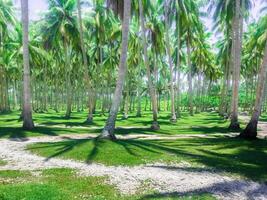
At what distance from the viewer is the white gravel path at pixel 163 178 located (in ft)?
35.0

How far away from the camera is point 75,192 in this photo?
10273mm

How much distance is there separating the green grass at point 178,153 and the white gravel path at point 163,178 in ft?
2.16

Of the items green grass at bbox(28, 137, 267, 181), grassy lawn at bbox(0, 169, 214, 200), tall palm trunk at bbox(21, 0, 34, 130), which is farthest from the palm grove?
grassy lawn at bbox(0, 169, 214, 200)

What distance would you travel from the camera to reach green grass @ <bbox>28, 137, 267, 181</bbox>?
13.6 meters

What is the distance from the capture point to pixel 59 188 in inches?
414

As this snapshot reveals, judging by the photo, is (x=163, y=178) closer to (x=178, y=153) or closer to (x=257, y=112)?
(x=178, y=153)

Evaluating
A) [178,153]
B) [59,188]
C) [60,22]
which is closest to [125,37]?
[178,153]

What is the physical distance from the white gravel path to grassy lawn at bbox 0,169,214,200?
1.32ft

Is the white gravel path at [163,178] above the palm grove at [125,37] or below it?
below

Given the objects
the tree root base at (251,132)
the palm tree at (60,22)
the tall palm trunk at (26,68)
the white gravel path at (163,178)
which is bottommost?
the white gravel path at (163,178)

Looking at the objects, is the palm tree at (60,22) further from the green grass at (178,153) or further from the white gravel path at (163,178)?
the white gravel path at (163,178)

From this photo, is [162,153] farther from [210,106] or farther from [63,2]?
[210,106]

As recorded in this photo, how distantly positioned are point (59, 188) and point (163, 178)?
3.17 meters

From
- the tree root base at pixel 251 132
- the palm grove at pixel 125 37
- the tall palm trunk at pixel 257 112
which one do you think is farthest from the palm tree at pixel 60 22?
the tree root base at pixel 251 132
